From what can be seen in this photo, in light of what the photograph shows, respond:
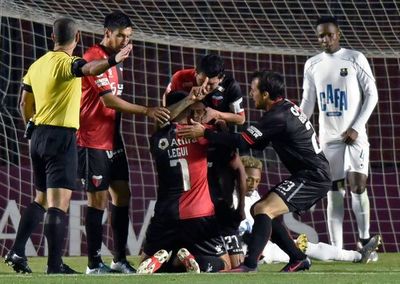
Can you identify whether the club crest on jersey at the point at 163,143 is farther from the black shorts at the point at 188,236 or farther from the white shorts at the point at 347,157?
the white shorts at the point at 347,157

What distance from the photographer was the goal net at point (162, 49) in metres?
12.0

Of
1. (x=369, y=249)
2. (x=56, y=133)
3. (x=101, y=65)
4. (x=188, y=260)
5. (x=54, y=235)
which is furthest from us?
(x=369, y=249)

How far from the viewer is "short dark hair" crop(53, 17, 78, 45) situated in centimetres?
823

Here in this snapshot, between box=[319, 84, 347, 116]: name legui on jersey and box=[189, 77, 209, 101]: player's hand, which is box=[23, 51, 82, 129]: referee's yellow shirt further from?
box=[319, 84, 347, 116]: name legui on jersey

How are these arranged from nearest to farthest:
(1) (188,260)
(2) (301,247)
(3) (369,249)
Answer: (1) (188,260) < (2) (301,247) < (3) (369,249)

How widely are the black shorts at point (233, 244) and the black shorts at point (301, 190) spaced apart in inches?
17.7

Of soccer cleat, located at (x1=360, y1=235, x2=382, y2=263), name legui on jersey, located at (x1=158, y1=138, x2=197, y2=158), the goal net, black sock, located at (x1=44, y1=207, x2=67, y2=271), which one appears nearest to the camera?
black sock, located at (x1=44, y1=207, x2=67, y2=271)

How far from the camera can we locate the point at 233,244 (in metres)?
8.80

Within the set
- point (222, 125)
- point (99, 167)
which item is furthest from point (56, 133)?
point (222, 125)

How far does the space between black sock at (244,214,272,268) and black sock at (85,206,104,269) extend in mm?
1115

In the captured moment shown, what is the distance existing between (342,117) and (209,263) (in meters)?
2.56

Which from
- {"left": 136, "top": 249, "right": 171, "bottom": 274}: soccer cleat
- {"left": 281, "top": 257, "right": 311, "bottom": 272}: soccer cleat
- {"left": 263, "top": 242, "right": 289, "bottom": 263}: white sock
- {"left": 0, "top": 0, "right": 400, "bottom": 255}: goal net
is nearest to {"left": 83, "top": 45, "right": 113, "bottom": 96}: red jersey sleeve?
{"left": 136, "top": 249, "right": 171, "bottom": 274}: soccer cleat

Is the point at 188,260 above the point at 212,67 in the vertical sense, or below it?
below

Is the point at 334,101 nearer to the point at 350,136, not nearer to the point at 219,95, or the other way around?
the point at 350,136
